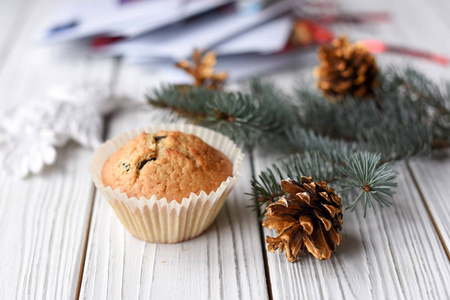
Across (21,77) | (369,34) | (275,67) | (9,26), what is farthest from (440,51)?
(9,26)

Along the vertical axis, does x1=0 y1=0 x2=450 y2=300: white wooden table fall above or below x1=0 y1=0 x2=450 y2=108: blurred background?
below

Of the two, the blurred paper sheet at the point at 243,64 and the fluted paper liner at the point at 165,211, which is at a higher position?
the blurred paper sheet at the point at 243,64

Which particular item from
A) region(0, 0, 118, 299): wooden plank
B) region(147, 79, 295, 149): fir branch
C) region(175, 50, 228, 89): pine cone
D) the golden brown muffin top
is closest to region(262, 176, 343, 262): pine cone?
the golden brown muffin top

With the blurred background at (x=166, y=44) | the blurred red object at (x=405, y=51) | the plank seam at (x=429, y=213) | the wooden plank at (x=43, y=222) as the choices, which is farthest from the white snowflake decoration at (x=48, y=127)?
the blurred red object at (x=405, y=51)

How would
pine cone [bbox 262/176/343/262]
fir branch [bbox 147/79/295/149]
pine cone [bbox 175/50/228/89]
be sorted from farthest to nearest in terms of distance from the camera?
1. pine cone [bbox 175/50/228/89]
2. fir branch [bbox 147/79/295/149]
3. pine cone [bbox 262/176/343/262]

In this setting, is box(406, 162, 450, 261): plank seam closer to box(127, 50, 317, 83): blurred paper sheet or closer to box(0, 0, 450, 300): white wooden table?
box(0, 0, 450, 300): white wooden table

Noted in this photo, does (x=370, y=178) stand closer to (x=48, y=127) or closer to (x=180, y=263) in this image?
(x=180, y=263)

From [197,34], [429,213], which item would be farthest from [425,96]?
[197,34]

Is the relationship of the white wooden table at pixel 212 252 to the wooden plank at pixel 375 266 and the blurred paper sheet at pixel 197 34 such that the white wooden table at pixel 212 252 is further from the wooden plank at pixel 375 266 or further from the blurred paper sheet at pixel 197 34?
the blurred paper sheet at pixel 197 34
